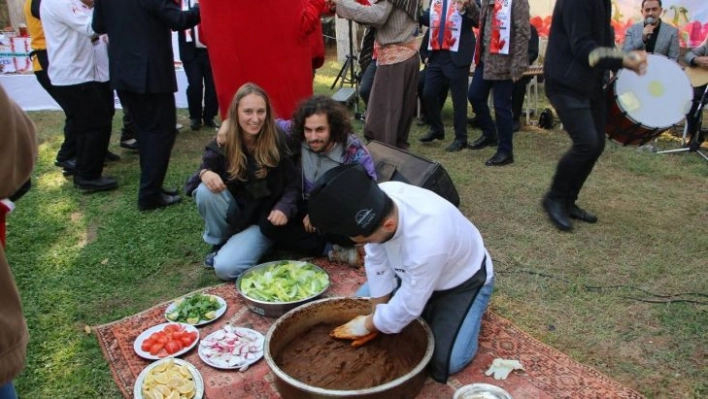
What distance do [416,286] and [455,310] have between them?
0.39 m

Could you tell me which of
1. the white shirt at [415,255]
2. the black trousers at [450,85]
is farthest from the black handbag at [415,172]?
the black trousers at [450,85]

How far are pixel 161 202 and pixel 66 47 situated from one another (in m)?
1.51

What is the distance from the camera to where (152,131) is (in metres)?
4.26

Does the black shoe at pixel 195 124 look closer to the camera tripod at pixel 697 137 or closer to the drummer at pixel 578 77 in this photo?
the drummer at pixel 578 77

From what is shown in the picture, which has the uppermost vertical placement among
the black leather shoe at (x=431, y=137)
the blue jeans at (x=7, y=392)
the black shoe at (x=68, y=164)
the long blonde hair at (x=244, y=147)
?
the long blonde hair at (x=244, y=147)

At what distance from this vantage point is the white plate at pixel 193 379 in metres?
2.37

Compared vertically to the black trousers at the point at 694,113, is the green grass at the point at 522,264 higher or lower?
lower

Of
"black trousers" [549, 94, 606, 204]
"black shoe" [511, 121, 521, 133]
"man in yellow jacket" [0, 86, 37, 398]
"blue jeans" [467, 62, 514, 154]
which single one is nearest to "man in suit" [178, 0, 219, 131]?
"blue jeans" [467, 62, 514, 154]

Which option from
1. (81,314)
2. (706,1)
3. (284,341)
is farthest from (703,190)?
(81,314)

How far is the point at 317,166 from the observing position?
3.48m

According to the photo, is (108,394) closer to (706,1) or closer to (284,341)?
(284,341)

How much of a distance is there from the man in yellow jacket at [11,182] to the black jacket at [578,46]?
321 centimetres

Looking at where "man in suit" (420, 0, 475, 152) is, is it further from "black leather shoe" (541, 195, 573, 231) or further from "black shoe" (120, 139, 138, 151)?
"black shoe" (120, 139, 138, 151)

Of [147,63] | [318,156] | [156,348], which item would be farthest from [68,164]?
[156,348]
